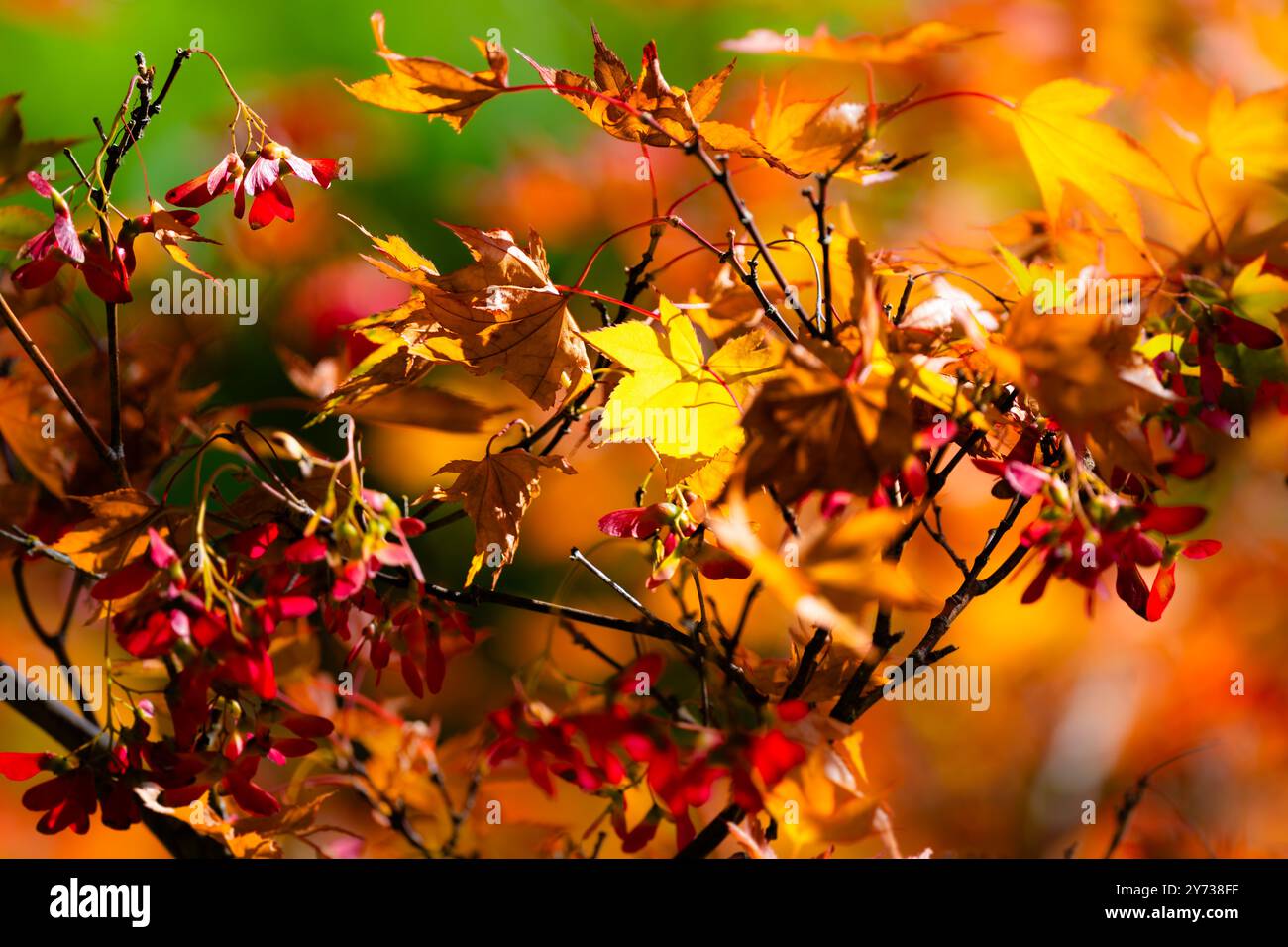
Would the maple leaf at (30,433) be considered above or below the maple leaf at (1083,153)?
below

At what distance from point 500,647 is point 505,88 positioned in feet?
4.51

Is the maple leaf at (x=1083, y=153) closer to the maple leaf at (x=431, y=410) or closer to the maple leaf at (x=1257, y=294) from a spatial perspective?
the maple leaf at (x=1257, y=294)

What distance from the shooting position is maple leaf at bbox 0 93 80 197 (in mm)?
590

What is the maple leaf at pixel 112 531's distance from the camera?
512 millimetres

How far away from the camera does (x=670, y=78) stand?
2.10 meters

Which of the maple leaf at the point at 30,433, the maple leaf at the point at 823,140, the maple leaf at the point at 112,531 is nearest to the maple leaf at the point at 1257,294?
the maple leaf at the point at 823,140

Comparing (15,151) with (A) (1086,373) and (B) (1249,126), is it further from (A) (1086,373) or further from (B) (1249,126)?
(B) (1249,126)

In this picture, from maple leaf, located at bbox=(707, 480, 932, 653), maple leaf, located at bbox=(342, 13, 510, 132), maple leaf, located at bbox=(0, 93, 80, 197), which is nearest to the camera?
maple leaf, located at bbox=(707, 480, 932, 653)

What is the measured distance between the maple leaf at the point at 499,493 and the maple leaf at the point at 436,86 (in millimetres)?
170

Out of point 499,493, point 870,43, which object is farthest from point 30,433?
point 870,43

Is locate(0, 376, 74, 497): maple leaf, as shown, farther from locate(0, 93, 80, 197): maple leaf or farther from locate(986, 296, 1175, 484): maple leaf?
locate(986, 296, 1175, 484): maple leaf

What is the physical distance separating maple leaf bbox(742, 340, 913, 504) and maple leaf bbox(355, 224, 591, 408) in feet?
0.51

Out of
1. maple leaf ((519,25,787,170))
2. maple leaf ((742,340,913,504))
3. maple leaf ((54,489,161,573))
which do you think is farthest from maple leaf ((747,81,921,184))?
maple leaf ((54,489,161,573))

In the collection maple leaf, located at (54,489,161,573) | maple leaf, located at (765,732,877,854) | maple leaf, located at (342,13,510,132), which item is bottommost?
maple leaf, located at (765,732,877,854)
